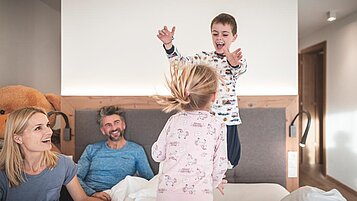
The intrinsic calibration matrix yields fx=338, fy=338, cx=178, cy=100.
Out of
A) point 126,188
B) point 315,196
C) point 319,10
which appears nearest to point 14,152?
point 126,188

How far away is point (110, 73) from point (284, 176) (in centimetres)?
163

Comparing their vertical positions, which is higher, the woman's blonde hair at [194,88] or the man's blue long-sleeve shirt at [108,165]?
the woman's blonde hair at [194,88]

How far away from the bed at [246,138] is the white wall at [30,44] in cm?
102

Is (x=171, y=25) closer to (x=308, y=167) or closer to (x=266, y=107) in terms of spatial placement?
(x=266, y=107)

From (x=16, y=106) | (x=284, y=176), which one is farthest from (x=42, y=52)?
(x=284, y=176)

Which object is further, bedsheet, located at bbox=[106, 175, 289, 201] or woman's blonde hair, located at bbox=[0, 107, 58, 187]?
bedsheet, located at bbox=[106, 175, 289, 201]

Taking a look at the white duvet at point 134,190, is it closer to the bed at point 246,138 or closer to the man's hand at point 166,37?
the bed at point 246,138

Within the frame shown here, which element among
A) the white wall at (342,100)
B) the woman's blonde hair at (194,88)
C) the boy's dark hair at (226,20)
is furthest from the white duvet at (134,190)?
the white wall at (342,100)

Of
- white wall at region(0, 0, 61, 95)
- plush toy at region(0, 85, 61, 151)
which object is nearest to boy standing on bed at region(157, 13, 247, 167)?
plush toy at region(0, 85, 61, 151)

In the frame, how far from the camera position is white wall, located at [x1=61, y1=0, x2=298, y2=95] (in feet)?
8.95

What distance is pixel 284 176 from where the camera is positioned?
8.93 ft

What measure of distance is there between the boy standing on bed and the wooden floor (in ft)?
7.48

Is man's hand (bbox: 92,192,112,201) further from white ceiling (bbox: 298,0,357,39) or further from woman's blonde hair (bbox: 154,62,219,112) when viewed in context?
white ceiling (bbox: 298,0,357,39)

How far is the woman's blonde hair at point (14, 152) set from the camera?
1.74 metres
